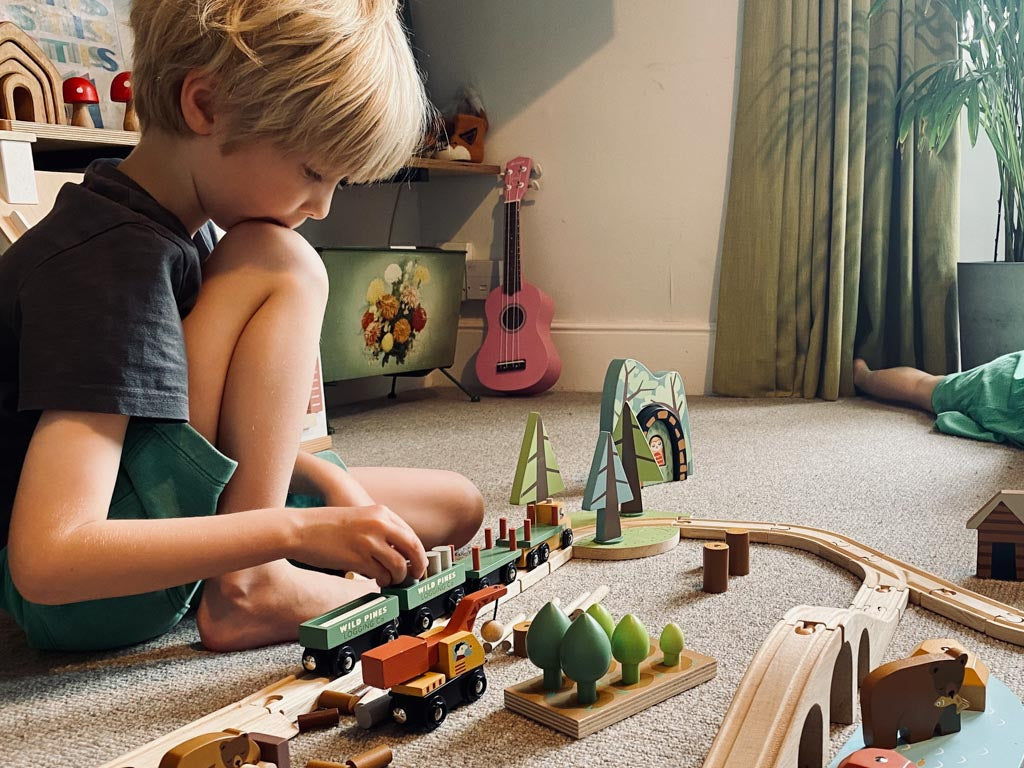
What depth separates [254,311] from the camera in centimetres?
85

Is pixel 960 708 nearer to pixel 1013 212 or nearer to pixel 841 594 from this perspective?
pixel 841 594

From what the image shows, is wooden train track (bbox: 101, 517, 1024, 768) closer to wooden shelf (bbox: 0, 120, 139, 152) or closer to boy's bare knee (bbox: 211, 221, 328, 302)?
boy's bare knee (bbox: 211, 221, 328, 302)

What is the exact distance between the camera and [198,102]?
756 mm

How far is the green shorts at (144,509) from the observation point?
0.80 m

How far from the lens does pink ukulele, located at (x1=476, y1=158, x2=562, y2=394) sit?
2469 mm

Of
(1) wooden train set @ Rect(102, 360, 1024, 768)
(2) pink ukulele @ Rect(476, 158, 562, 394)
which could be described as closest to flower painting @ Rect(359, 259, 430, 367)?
(2) pink ukulele @ Rect(476, 158, 562, 394)

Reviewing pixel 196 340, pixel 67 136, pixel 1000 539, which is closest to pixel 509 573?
pixel 196 340

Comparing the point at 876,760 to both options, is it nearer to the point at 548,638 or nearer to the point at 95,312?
the point at 548,638

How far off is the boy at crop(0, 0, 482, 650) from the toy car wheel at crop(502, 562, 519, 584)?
171mm

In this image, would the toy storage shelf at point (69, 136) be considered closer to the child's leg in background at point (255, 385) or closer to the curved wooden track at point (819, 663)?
the child's leg in background at point (255, 385)

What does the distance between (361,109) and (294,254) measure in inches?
6.7

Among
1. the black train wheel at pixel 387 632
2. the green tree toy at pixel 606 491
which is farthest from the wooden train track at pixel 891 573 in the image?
the black train wheel at pixel 387 632

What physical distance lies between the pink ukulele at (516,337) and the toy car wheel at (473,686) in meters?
1.70

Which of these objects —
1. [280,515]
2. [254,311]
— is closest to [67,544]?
[280,515]
